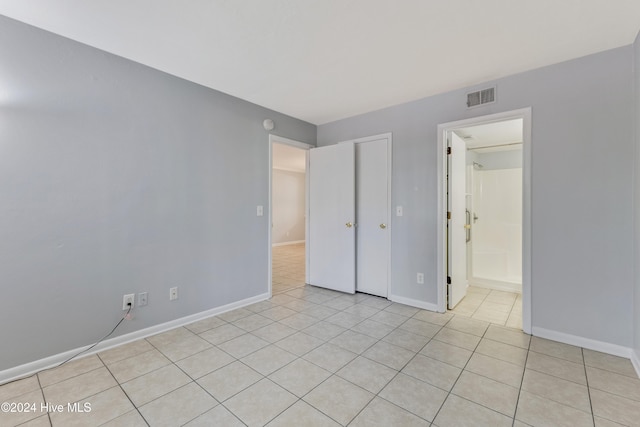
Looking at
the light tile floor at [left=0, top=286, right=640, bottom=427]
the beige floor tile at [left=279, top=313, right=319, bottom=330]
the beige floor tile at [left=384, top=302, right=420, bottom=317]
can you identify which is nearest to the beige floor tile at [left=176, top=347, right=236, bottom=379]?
the light tile floor at [left=0, top=286, right=640, bottom=427]

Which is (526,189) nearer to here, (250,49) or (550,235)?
(550,235)

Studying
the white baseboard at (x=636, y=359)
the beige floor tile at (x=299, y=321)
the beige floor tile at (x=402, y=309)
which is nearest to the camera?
the white baseboard at (x=636, y=359)

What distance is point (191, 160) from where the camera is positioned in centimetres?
273

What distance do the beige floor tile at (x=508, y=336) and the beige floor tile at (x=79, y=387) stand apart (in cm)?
297

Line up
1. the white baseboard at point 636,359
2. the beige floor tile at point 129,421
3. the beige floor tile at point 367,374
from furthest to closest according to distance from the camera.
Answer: the white baseboard at point 636,359 → the beige floor tile at point 367,374 → the beige floor tile at point 129,421

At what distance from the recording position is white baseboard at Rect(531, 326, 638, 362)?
6.90 feet

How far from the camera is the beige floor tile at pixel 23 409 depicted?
4.83ft

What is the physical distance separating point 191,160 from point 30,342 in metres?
1.80

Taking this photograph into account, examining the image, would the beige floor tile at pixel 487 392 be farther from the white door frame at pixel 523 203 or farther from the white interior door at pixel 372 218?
the white interior door at pixel 372 218

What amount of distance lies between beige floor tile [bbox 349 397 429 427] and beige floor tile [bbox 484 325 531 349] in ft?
4.50

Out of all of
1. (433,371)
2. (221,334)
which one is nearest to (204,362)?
(221,334)

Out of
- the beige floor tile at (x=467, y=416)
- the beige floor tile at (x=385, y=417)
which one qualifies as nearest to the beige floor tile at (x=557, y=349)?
the beige floor tile at (x=467, y=416)

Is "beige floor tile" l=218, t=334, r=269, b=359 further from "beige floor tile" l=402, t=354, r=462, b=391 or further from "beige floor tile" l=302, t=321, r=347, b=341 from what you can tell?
"beige floor tile" l=402, t=354, r=462, b=391

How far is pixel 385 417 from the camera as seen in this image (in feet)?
4.92
